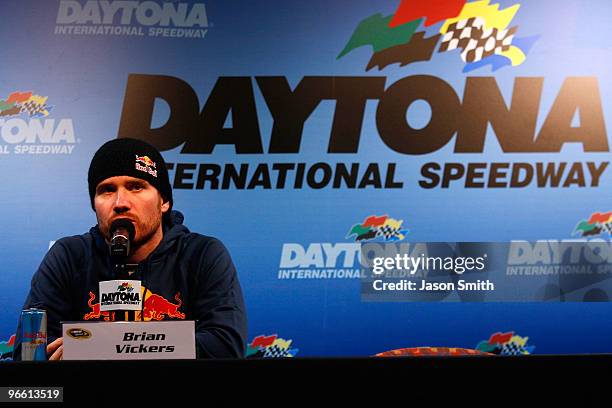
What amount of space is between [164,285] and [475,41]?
2174mm

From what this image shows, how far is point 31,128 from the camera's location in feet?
12.6

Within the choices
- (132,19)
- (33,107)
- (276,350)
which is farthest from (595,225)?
(33,107)

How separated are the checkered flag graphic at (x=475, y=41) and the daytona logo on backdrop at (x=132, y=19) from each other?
123 cm

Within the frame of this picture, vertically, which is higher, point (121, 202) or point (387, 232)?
point (387, 232)

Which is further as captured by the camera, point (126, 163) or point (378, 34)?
point (378, 34)

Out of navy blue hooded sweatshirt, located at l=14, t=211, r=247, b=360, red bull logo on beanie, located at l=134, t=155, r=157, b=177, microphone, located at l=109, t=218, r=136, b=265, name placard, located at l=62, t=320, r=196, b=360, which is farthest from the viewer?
red bull logo on beanie, located at l=134, t=155, r=157, b=177

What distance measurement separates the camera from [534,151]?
12.7ft

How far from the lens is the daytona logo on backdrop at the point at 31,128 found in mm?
3836

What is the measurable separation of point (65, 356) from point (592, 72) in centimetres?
319

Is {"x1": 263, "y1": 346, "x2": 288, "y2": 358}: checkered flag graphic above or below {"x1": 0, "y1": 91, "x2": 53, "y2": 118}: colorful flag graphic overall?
below

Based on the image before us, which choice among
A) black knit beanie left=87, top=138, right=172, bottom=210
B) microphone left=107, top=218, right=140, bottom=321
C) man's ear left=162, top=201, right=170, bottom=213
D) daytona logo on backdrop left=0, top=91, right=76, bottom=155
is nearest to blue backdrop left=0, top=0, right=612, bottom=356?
daytona logo on backdrop left=0, top=91, right=76, bottom=155

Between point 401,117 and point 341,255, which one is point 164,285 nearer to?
point 341,255

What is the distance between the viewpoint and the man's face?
254 cm

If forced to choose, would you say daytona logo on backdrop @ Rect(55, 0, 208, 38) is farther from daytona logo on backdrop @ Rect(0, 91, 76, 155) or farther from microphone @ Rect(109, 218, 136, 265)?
Result: microphone @ Rect(109, 218, 136, 265)
